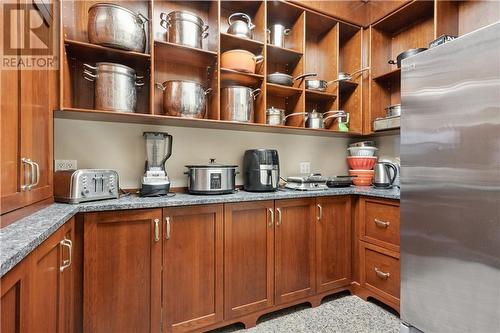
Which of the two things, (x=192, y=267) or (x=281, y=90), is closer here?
(x=192, y=267)

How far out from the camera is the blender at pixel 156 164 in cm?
160

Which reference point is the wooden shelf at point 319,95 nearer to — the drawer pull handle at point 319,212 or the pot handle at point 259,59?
the pot handle at point 259,59

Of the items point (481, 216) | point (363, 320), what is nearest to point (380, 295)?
point (363, 320)

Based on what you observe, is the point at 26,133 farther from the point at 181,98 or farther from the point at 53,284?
the point at 181,98

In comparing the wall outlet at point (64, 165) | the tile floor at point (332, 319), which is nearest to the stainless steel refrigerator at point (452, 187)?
the tile floor at point (332, 319)

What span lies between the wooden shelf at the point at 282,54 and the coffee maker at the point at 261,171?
0.83 m

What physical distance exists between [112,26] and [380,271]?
7.79ft

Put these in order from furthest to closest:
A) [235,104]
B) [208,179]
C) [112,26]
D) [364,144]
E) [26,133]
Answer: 1. [364,144]
2. [235,104]
3. [208,179]
4. [112,26]
5. [26,133]

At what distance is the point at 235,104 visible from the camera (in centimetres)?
183

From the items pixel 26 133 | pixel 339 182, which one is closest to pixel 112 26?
pixel 26 133

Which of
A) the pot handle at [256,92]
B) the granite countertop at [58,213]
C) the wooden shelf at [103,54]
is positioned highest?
the wooden shelf at [103,54]

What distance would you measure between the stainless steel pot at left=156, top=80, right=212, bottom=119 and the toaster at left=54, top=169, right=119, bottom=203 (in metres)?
0.55

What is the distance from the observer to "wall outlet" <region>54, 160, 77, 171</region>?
5.41 ft

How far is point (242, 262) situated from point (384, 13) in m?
2.38
